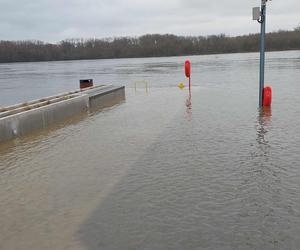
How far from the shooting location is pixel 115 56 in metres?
142

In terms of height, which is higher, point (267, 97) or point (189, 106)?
point (267, 97)

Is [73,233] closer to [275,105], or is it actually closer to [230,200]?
[230,200]

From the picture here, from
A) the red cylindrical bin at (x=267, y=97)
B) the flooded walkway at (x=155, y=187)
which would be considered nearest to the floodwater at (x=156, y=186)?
the flooded walkway at (x=155, y=187)

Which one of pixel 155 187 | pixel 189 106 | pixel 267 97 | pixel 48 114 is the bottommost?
pixel 155 187

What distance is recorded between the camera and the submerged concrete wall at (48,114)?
968 centimetres

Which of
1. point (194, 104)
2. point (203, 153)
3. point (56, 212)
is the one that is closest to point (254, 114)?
point (194, 104)

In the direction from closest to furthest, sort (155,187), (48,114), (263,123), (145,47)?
(155,187), (263,123), (48,114), (145,47)

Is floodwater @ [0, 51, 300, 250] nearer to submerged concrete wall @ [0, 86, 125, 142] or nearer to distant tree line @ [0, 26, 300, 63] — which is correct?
submerged concrete wall @ [0, 86, 125, 142]

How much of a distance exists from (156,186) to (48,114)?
7.03 metres

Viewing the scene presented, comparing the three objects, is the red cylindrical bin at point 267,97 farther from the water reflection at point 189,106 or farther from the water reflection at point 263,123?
the water reflection at point 189,106

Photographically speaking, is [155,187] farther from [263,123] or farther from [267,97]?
[267,97]

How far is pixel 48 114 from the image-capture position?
464 inches

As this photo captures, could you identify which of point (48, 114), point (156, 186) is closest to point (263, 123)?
point (156, 186)

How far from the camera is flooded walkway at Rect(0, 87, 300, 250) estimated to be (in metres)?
4.12
